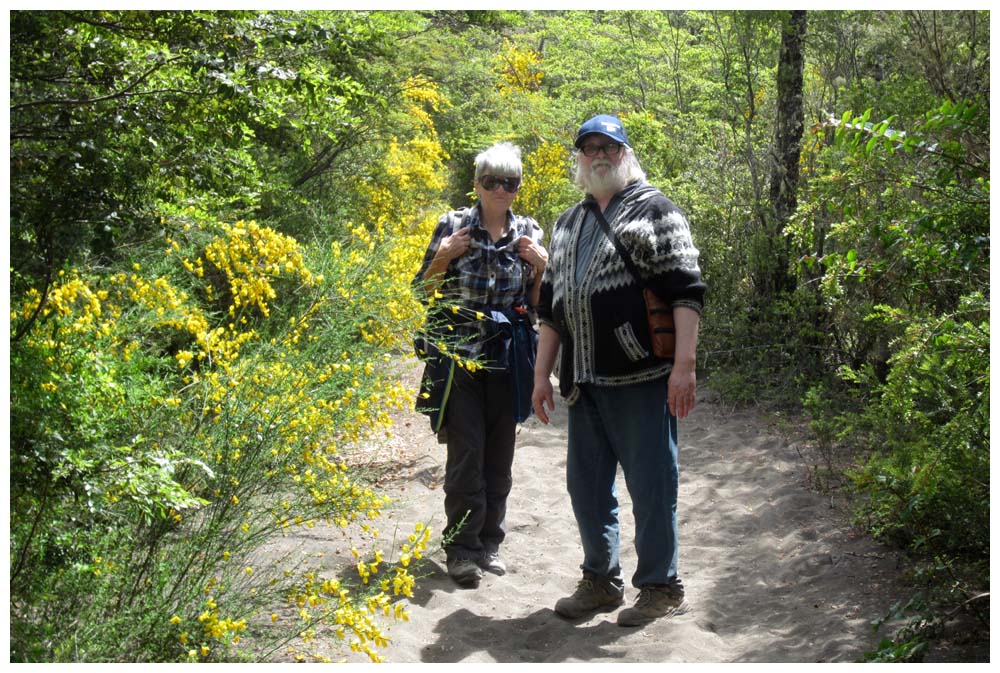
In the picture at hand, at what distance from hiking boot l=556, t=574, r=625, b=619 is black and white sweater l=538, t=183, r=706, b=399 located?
863 mm

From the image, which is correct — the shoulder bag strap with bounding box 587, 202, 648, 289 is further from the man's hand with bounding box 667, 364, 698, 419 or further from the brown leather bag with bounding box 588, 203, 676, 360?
the man's hand with bounding box 667, 364, 698, 419

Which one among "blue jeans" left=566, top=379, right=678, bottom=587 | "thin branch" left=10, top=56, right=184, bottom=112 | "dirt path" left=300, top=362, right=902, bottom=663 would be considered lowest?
"dirt path" left=300, top=362, right=902, bottom=663

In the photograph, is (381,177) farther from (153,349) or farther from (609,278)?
(609,278)

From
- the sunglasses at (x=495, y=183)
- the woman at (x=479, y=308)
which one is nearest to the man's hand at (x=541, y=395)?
the woman at (x=479, y=308)

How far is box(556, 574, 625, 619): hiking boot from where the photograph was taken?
3.89 meters

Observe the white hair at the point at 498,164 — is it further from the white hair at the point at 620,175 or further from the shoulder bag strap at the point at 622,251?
the shoulder bag strap at the point at 622,251

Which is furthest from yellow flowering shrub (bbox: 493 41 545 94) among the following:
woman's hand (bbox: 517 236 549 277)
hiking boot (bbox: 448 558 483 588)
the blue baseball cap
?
hiking boot (bbox: 448 558 483 588)

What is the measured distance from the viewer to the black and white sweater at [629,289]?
11.7ft

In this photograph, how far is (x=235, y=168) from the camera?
4.10m

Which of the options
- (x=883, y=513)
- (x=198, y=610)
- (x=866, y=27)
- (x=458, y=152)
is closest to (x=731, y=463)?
(x=883, y=513)

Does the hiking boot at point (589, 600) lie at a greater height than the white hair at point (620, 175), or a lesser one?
lesser

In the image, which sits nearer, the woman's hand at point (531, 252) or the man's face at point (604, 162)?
the man's face at point (604, 162)

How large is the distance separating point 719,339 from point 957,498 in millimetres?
4805

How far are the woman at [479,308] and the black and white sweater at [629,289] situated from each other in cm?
60
